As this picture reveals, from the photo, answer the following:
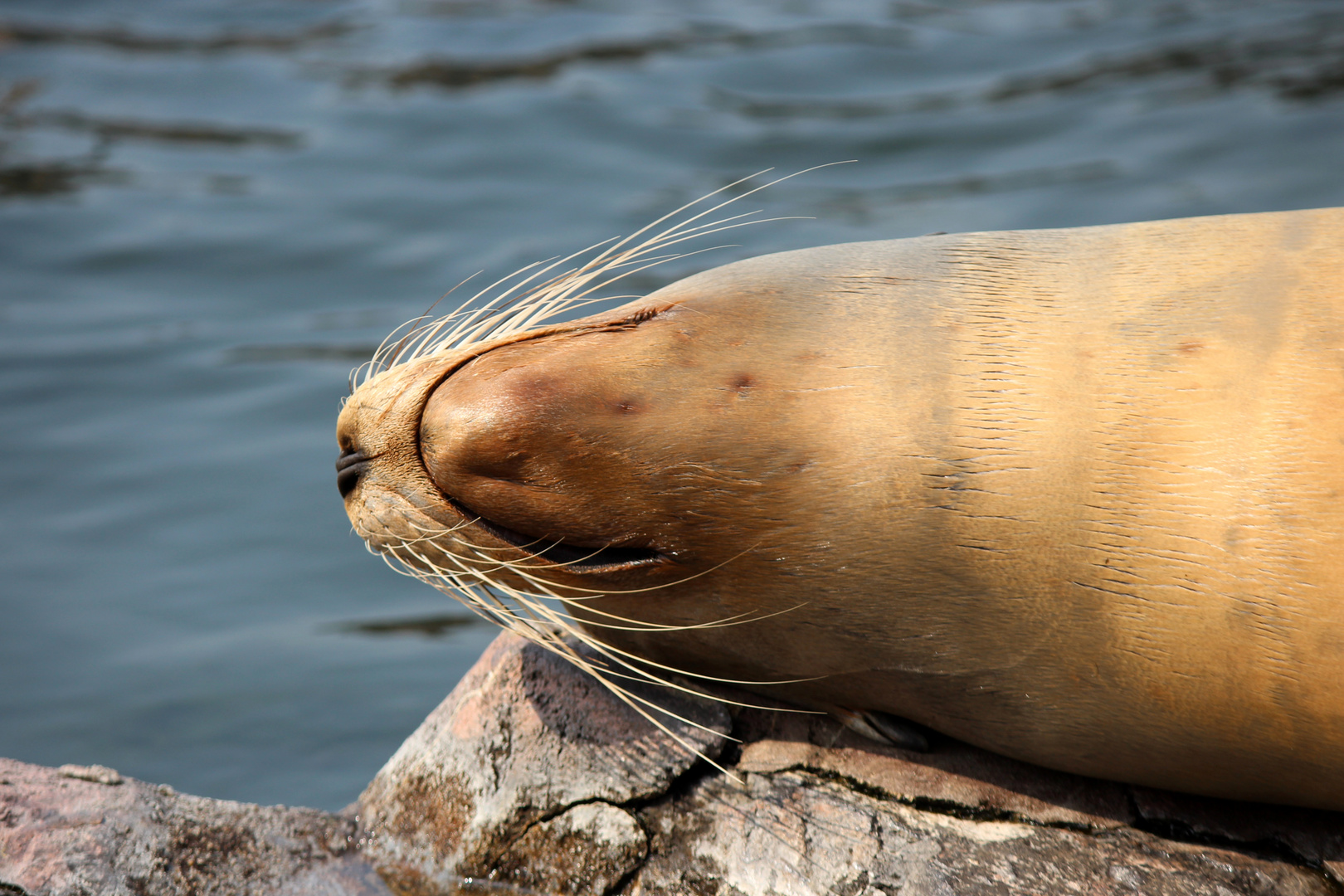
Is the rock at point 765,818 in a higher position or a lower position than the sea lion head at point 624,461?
lower

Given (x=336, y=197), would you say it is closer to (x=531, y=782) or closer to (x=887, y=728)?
(x=531, y=782)

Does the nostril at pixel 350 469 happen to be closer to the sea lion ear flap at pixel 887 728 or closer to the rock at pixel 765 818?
the rock at pixel 765 818

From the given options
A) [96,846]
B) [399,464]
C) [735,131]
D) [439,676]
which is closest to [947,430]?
[399,464]

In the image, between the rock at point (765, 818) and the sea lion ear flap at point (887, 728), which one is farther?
the sea lion ear flap at point (887, 728)

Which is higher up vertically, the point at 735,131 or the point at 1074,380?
the point at 735,131

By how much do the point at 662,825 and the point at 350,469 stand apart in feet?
3.36

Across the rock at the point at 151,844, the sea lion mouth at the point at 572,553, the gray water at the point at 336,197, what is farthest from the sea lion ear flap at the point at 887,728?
the gray water at the point at 336,197

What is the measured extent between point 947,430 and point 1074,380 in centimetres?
27

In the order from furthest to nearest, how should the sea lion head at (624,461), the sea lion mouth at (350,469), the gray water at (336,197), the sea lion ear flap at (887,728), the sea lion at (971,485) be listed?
the gray water at (336,197) → the sea lion ear flap at (887,728) → the sea lion mouth at (350,469) → the sea lion head at (624,461) → the sea lion at (971,485)

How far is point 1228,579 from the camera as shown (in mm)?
2326

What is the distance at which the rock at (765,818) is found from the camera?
8.46 ft

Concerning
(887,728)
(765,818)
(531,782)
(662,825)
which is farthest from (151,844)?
(887,728)

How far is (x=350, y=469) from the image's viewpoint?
271 cm

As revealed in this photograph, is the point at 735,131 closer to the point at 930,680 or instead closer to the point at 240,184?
the point at 240,184
